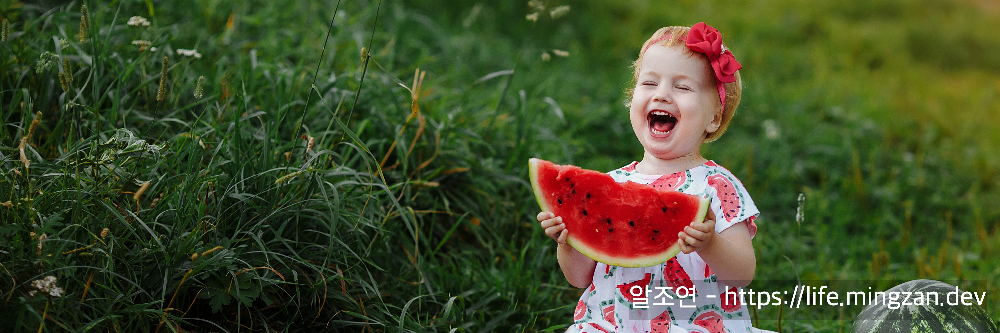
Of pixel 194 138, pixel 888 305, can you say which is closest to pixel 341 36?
pixel 194 138

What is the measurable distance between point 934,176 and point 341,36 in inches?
177

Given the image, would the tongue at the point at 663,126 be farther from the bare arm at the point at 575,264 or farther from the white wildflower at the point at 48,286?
the white wildflower at the point at 48,286

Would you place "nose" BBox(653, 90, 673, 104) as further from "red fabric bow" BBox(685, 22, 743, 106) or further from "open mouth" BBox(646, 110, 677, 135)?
"red fabric bow" BBox(685, 22, 743, 106)

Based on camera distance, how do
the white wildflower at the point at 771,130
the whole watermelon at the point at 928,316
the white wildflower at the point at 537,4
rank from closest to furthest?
1. the whole watermelon at the point at 928,316
2. the white wildflower at the point at 537,4
3. the white wildflower at the point at 771,130

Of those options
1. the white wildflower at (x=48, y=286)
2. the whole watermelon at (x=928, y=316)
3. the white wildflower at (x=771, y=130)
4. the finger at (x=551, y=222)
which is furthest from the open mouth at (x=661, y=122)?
the white wildflower at (x=771, y=130)

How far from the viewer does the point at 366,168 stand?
10.6 feet

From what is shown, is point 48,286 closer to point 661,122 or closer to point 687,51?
point 661,122

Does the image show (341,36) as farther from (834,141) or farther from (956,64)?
(956,64)

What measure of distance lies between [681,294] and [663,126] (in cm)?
53

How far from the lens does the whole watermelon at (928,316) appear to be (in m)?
2.31

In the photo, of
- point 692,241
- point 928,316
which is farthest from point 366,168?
point 928,316

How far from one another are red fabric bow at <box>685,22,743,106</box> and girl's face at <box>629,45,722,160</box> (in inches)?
1.6

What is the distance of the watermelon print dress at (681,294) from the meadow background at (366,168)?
1.66 feet

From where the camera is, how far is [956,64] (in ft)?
26.6
